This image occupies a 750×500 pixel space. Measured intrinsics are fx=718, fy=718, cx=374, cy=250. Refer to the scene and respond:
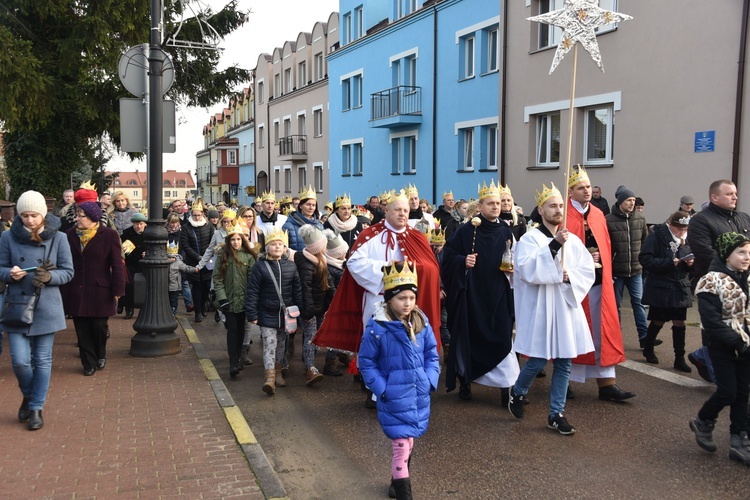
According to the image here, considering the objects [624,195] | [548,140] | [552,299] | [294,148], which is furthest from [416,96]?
[552,299]

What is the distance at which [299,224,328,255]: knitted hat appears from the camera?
26.0ft

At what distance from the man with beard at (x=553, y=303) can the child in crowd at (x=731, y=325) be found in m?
1.05

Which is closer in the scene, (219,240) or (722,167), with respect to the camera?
(219,240)

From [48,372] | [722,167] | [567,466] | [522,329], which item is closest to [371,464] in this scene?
[567,466]

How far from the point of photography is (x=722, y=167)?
1395cm

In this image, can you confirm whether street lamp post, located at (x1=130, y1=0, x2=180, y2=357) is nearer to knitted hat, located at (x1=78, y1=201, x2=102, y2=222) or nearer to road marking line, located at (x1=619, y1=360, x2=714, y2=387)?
knitted hat, located at (x1=78, y1=201, x2=102, y2=222)

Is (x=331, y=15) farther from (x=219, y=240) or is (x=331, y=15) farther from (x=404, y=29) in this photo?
(x=219, y=240)

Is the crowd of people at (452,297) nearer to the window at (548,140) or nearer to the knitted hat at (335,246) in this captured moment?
the knitted hat at (335,246)

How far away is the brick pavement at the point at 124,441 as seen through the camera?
4.72 metres

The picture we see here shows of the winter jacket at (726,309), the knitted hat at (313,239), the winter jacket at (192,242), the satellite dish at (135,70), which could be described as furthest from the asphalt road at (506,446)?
the winter jacket at (192,242)

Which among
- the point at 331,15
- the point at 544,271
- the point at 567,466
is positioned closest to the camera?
the point at 567,466

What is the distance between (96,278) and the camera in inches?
312

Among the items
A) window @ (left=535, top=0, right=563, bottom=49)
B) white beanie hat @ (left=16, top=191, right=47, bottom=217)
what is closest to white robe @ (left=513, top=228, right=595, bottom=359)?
white beanie hat @ (left=16, top=191, right=47, bottom=217)

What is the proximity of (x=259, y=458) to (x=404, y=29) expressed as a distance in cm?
2363
